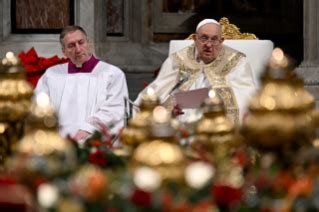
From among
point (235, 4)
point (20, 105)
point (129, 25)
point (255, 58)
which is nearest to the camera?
point (20, 105)

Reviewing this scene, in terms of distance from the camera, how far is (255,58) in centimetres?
719

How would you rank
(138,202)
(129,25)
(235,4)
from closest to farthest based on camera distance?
(138,202), (129,25), (235,4)

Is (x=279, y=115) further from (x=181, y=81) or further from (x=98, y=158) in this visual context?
(x=181, y=81)

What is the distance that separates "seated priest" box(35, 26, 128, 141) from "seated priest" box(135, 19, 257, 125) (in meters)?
0.21

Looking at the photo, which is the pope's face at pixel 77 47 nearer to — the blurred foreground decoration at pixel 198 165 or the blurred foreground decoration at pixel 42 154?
the blurred foreground decoration at pixel 198 165

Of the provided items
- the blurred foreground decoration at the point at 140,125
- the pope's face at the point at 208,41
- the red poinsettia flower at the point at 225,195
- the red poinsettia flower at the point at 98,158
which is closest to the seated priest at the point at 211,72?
the pope's face at the point at 208,41

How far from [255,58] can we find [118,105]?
117 centimetres

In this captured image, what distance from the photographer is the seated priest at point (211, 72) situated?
6.69 m

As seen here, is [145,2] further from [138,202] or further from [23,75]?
[138,202]

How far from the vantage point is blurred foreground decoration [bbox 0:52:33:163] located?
3160mm

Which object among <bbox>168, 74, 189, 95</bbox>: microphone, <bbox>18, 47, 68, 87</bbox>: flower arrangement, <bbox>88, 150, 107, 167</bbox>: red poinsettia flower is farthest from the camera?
<bbox>18, 47, 68, 87</bbox>: flower arrangement

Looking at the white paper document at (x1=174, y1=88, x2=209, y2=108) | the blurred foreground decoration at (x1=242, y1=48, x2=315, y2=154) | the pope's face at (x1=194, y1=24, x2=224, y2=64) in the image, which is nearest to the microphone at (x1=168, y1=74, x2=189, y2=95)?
the pope's face at (x1=194, y1=24, x2=224, y2=64)

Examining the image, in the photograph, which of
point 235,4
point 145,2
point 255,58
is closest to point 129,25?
point 145,2

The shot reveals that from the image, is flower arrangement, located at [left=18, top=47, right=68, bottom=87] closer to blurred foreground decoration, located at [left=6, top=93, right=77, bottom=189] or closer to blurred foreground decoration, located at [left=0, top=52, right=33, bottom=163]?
blurred foreground decoration, located at [left=0, top=52, right=33, bottom=163]
